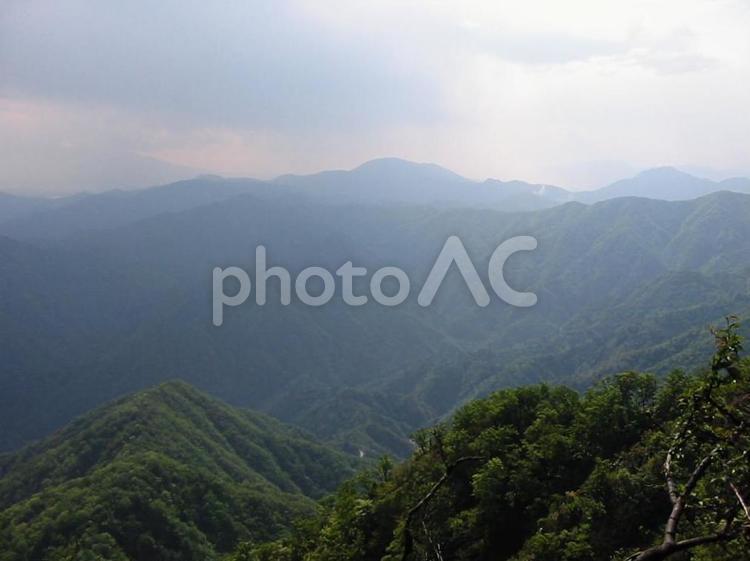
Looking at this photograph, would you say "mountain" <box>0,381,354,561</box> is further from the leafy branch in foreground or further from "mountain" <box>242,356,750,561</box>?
the leafy branch in foreground

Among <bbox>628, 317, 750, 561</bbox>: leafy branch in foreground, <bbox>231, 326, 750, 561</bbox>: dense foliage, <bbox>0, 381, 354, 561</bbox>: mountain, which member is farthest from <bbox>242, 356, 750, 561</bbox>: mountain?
<bbox>0, 381, 354, 561</bbox>: mountain

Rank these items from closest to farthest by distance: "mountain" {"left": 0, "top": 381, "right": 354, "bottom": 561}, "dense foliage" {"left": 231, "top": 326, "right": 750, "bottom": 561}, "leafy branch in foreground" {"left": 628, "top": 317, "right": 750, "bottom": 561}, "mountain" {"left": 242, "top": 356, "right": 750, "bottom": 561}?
"leafy branch in foreground" {"left": 628, "top": 317, "right": 750, "bottom": 561}, "dense foliage" {"left": 231, "top": 326, "right": 750, "bottom": 561}, "mountain" {"left": 242, "top": 356, "right": 750, "bottom": 561}, "mountain" {"left": 0, "top": 381, "right": 354, "bottom": 561}

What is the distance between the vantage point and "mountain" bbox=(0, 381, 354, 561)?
238 feet

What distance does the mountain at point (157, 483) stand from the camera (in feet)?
238

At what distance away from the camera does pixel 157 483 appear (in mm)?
83625

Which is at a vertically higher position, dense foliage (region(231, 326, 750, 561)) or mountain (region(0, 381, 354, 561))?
dense foliage (region(231, 326, 750, 561))

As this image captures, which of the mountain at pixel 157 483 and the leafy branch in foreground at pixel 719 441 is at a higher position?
the leafy branch in foreground at pixel 719 441

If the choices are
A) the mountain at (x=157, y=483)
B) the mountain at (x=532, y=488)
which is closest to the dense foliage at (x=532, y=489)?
the mountain at (x=532, y=488)

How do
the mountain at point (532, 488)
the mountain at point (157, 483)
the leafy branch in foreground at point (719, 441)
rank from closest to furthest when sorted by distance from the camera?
the leafy branch in foreground at point (719, 441)
the mountain at point (532, 488)
the mountain at point (157, 483)

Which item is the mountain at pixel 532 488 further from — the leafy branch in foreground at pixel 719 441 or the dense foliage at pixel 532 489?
the leafy branch in foreground at pixel 719 441

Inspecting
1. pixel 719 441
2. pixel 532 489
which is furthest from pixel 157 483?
pixel 719 441

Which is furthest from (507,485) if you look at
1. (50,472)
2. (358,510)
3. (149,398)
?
(149,398)

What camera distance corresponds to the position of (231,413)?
508 ft

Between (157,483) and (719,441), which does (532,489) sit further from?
(157,483)
